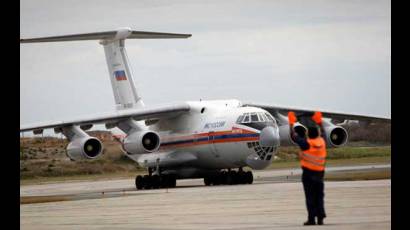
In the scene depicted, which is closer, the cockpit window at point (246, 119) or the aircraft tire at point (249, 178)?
the cockpit window at point (246, 119)

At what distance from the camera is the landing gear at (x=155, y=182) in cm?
3475

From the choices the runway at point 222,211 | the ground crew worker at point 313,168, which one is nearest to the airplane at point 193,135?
the runway at point 222,211

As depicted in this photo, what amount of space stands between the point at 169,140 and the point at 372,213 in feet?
65.7

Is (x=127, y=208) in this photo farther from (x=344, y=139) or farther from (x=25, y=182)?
(x=25, y=182)

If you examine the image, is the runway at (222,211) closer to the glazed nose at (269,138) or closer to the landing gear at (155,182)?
the glazed nose at (269,138)

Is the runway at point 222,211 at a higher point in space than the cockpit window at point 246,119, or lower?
lower

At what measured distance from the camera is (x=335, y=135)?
35312mm

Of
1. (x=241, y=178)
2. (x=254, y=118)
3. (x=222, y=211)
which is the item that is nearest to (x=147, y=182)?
(x=241, y=178)

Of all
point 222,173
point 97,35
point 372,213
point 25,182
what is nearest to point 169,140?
point 222,173

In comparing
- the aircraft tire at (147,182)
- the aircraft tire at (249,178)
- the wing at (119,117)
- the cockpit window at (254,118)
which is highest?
the wing at (119,117)

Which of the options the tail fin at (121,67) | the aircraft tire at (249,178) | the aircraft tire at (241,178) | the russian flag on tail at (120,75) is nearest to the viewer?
the aircraft tire at (249,178)

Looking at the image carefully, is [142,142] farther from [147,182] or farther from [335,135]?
[335,135]
